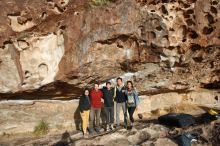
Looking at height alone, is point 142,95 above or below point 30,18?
below

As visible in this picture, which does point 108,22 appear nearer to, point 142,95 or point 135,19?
point 135,19

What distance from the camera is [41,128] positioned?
11648 millimetres

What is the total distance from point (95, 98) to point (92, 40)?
1.68 m

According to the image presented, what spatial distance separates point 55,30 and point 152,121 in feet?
13.9

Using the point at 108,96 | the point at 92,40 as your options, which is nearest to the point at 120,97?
the point at 108,96

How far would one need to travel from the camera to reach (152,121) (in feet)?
40.1

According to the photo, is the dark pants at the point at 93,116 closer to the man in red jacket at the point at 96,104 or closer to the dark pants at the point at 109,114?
the man in red jacket at the point at 96,104

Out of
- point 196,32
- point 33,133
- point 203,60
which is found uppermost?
point 196,32

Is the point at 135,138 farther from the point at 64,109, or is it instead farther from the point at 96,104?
the point at 64,109

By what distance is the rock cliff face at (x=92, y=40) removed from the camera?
10.6 metres

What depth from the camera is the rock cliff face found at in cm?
1058

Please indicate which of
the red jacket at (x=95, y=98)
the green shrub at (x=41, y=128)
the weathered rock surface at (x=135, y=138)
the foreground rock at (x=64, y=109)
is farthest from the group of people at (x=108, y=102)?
the green shrub at (x=41, y=128)

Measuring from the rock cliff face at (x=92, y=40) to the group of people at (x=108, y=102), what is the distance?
59 centimetres

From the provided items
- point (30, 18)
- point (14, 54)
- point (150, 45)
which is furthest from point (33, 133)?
point (150, 45)
